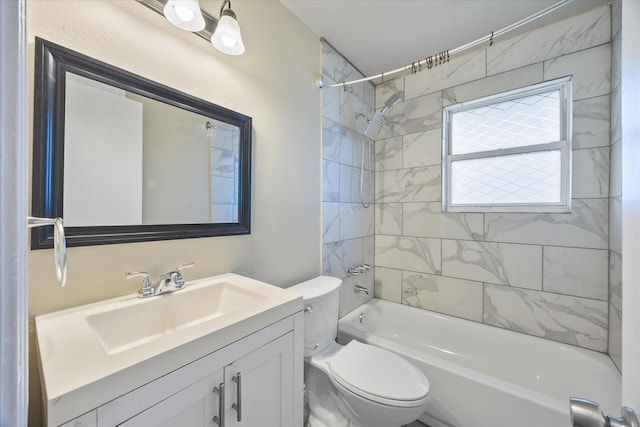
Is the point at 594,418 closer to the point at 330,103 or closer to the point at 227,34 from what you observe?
the point at 227,34

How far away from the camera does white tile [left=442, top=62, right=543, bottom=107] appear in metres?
1.76

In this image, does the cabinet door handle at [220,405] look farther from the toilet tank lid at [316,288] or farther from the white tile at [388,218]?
the white tile at [388,218]

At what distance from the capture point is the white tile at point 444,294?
6.51ft

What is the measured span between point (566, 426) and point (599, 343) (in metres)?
0.81

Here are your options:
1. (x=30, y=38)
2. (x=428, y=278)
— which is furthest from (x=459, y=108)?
Answer: (x=30, y=38)

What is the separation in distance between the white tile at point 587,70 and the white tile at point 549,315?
4.36 ft

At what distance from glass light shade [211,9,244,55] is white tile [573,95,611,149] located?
2.10m

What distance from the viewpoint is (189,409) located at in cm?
70

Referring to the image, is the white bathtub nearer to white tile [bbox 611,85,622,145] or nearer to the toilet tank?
the toilet tank

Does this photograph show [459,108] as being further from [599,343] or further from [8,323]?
[8,323]

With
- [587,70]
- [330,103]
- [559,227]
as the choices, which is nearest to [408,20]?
[330,103]

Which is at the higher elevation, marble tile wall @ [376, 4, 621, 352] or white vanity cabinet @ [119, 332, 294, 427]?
marble tile wall @ [376, 4, 621, 352]

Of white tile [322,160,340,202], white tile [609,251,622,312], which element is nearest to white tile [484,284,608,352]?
white tile [609,251,622,312]

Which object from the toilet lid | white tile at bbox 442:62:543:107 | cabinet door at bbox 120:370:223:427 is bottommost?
the toilet lid
